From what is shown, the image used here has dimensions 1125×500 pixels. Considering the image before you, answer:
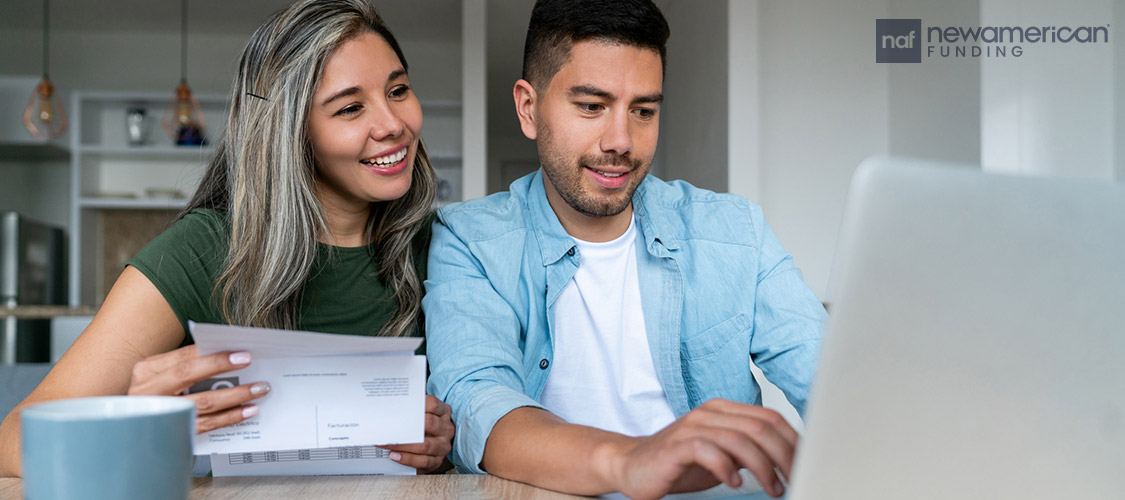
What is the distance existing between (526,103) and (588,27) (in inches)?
7.8

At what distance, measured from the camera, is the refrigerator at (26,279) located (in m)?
4.88

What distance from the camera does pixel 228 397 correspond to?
754 mm

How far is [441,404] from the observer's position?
3.29ft

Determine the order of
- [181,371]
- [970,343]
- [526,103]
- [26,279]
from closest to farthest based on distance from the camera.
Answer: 1. [970,343]
2. [181,371]
3. [526,103]
4. [26,279]

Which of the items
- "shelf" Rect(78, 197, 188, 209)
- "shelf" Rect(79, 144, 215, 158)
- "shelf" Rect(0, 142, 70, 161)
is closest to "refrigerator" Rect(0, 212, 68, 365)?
"shelf" Rect(78, 197, 188, 209)

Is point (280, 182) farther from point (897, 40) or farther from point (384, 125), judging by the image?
point (897, 40)

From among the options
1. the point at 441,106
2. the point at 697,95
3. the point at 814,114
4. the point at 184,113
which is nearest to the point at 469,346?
the point at 814,114

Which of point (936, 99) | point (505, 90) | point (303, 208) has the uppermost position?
point (505, 90)

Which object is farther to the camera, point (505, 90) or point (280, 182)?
point (505, 90)

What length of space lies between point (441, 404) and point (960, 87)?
2592 mm

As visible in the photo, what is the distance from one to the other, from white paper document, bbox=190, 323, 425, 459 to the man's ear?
701 millimetres

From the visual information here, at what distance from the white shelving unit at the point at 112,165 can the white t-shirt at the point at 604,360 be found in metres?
4.67

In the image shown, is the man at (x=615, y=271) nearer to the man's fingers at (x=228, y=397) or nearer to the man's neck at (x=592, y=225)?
the man's neck at (x=592, y=225)

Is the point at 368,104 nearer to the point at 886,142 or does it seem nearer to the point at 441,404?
the point at 441,404
